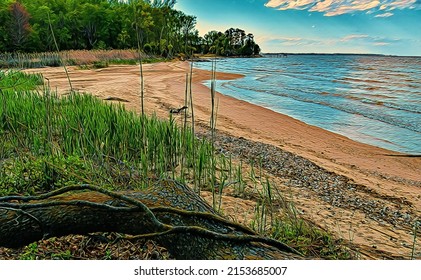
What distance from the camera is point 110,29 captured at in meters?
2.54

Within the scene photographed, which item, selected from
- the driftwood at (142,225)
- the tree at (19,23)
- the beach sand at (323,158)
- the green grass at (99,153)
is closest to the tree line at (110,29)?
the tree at (19,23)

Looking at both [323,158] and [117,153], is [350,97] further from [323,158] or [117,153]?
[117,153]

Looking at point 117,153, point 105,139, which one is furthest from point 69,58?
point 117,153

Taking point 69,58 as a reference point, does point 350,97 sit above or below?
below

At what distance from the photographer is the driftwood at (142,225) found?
5.62ft

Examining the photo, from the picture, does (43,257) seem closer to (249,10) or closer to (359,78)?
(249,10)

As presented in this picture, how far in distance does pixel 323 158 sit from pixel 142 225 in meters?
2.64

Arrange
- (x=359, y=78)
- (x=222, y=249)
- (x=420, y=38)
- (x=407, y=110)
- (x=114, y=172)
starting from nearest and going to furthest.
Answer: (x=222, y=249)
(x=420, y=38)
(x=114, y=172)
(x=407, y=110)
(x=359, y=78)

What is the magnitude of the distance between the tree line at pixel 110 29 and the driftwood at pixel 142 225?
0.85 metres

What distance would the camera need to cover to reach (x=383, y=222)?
2.46m

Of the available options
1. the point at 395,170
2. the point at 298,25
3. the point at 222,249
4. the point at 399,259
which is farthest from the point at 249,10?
the point at 395,170

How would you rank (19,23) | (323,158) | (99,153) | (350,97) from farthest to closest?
(350,97) < (323,158) < (99,153) < (19,23)

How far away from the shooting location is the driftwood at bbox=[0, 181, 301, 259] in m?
1.71

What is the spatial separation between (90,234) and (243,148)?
2.15 m
